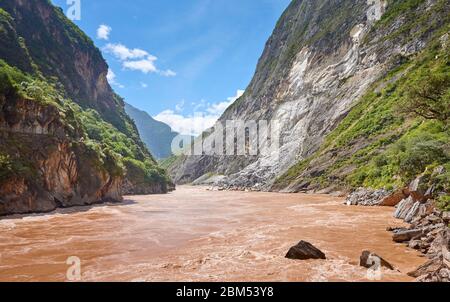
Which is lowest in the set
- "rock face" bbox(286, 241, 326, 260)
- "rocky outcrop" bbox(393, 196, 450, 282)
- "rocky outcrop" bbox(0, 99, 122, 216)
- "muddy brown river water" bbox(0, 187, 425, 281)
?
"muddy brown river water" bbox(0, 187, 425, 281)

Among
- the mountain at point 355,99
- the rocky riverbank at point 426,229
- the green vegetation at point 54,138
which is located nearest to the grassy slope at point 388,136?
the mountain at point 355,99

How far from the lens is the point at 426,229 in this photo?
16.7m

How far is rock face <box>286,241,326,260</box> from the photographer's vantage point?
1431cm

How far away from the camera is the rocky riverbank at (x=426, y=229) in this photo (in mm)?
10984

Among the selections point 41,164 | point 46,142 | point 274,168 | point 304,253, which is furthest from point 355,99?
point 304,253

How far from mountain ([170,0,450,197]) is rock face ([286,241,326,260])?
629 inches

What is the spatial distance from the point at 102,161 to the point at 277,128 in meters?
63.3

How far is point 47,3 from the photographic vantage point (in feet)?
338

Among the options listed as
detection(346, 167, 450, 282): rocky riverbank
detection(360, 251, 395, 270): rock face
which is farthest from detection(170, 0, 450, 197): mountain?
detection(360, 251, 395, 270): rock face

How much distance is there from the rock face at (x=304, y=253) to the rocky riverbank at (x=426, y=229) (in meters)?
3.68

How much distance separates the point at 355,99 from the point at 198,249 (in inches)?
2845

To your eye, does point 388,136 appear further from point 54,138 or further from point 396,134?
point 54,138

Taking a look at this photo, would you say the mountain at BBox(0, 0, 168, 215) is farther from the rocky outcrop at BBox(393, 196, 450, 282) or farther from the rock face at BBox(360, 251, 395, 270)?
the rocky outcrop at BBox(393, 196, 450, 282)

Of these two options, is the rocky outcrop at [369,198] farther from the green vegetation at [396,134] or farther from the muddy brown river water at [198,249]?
the muddy brown river water at [198,249]
